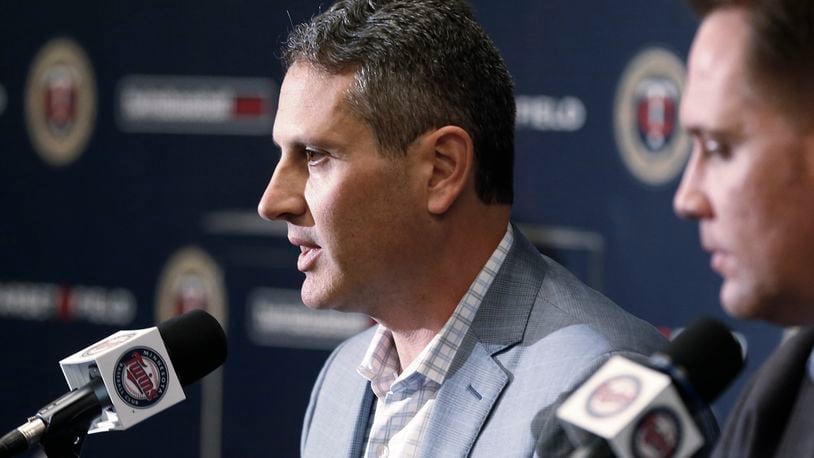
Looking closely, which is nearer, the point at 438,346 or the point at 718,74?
the point at 718,74

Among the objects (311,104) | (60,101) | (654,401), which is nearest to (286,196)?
(311,104)

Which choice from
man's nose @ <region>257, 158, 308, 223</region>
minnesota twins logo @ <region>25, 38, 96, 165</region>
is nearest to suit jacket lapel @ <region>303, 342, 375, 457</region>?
man's nose @ <region>257, 158, 308, 223</region>

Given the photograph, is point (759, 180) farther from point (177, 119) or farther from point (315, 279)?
point (177, 119)

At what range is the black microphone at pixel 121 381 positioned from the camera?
1336 millimetres

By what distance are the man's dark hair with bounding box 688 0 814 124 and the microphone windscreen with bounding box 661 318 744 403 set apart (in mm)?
207

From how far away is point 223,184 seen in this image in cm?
316

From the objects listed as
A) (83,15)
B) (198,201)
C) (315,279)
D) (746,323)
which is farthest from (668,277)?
(83,15)

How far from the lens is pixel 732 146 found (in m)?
1.06

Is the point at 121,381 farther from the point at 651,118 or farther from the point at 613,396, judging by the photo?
the point at 651,118

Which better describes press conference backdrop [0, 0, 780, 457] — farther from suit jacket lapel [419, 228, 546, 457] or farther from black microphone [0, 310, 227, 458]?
black microphone [0, 310, 227, 458]

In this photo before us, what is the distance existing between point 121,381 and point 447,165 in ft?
1.97

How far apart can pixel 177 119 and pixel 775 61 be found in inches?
92.1

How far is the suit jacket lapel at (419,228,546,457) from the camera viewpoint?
164cm

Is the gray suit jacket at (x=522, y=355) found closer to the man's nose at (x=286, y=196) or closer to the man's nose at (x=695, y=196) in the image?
the man's nose at (x=286, y=196)
